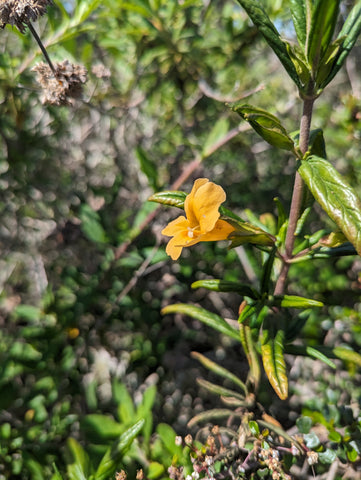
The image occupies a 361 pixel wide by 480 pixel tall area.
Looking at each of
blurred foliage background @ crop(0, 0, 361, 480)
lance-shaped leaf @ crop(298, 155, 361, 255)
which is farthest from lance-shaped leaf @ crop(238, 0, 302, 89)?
blurred foliage background @ crop(0, 0, 361, 480)

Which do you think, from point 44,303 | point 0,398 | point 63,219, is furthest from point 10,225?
point 0,398

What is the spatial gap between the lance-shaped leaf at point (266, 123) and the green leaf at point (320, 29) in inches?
6.4

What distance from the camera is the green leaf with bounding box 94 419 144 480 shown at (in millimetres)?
1311

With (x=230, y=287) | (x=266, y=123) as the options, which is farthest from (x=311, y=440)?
(x=266, y=123)

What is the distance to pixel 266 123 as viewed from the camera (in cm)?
100

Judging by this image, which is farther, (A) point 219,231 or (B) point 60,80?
(B) point 60,80

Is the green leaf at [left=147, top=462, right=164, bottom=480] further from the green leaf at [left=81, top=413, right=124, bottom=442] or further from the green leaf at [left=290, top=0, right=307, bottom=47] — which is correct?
the green leaf at [left=290, top=0, right=307, bottom=47]

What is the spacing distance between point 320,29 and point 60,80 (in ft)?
3.33

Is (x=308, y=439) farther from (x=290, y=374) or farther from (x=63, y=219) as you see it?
(x=63, y=219)

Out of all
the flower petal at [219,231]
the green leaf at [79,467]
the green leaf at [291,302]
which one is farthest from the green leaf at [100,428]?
the flower petal at [219,231]

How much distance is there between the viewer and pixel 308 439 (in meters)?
1.39

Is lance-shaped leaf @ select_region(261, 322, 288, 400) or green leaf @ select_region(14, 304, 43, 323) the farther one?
green leaf @ select_region(14, 304, 43, 323)

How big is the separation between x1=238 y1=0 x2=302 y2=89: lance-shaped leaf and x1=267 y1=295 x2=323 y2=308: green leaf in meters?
0.62

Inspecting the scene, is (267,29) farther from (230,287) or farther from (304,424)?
(304,424)
